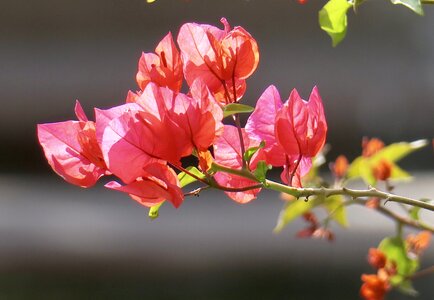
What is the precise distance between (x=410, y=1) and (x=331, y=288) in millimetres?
1679

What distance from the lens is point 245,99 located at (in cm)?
203

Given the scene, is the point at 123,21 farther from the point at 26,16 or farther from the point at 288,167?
the point at 288,167

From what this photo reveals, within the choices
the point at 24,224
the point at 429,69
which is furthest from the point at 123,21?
the point at 429,69

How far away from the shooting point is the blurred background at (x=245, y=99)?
2.08 metres

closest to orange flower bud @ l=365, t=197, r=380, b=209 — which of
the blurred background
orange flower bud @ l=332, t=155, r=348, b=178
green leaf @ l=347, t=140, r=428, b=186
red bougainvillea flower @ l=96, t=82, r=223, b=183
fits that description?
green leaf @ l=347, t=140, r=428, b=186

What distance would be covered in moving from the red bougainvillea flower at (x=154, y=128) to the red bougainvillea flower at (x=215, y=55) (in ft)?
0.13

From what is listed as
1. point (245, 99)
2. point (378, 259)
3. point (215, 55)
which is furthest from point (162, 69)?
point (245, 99)

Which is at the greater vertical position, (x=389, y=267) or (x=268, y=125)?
(x=268, y=125)

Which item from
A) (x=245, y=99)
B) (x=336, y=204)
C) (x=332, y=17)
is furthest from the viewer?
(x=245, y=99)

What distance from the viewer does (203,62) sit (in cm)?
47

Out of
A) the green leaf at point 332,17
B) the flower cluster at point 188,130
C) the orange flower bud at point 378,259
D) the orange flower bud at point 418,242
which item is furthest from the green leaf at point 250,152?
the orange flower bud at point 418,242

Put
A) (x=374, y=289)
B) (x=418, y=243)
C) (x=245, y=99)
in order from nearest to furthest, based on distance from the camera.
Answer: (x=374, y=289), (x=418, y=243), (x=245, y=99)

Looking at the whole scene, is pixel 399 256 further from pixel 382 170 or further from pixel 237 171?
pixel 237 171

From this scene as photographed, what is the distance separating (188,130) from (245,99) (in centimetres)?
161
